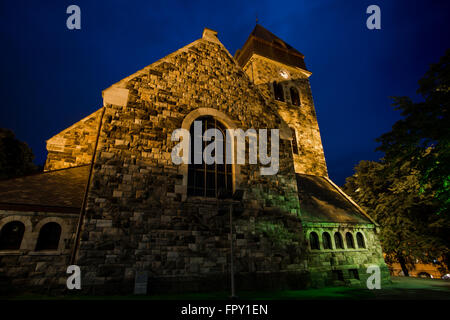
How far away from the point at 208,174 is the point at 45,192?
5800 millimetres

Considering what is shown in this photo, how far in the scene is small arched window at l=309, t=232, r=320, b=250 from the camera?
11.5m

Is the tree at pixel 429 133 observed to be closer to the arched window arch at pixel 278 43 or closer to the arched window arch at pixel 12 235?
the arched window arch at pixel 12 235

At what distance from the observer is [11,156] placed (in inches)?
694

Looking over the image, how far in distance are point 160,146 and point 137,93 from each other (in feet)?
7.80

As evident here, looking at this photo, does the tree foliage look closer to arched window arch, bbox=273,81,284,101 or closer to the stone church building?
the stone church building

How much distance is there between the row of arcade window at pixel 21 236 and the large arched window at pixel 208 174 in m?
4.53

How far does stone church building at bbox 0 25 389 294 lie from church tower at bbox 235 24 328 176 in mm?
7727

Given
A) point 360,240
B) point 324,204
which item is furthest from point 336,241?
point 324,204

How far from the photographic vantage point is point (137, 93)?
8805 millimetres

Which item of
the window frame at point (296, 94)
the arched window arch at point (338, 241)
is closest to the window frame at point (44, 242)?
→ the arched window arch at point (338, 241)

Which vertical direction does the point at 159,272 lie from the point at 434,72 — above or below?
below
